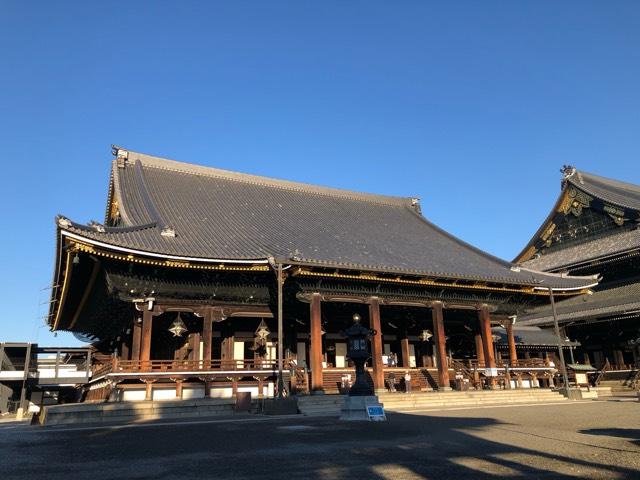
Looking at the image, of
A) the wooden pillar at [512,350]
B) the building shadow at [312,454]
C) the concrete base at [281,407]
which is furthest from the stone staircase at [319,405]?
the wooden pillar at [512,350]

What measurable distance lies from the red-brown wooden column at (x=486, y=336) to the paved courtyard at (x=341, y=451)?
12.7 meters

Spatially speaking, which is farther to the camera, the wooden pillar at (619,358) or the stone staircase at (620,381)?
the wooden pillar at (619,358)

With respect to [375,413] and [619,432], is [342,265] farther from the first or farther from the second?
[619,432]

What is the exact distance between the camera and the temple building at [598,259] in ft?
116

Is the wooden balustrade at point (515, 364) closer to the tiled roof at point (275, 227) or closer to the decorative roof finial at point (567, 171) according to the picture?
the tiled roof at point (275, 227)

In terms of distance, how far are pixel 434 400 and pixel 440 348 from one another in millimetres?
4173

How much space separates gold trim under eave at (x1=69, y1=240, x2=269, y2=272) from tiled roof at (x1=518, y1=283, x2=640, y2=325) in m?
26.6

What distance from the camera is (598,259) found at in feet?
122

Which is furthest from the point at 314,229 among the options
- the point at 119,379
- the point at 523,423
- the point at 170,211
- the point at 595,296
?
the point at 595,296

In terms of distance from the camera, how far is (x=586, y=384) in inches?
1373

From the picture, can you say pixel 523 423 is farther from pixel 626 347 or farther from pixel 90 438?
pixel 626 347

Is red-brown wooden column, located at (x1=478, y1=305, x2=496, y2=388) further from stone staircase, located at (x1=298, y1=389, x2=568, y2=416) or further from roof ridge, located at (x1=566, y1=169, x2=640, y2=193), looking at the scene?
roof ridge, located at (x1=566, y1=169, x2=640, y2=193)

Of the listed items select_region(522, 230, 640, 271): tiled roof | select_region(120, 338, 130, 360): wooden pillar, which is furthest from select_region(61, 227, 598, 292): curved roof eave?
select_region(522, 230, 640, 271): tiled roof

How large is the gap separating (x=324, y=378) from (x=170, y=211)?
11600 millimetres
